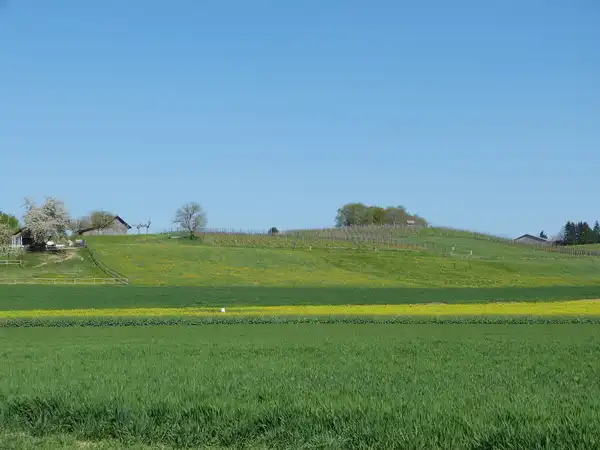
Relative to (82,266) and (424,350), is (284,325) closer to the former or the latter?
(424,350)

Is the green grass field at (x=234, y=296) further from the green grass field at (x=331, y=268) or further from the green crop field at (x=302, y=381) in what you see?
the green grass field at (x=331, y=268)

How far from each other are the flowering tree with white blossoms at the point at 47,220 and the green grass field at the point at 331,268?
21.5 ft

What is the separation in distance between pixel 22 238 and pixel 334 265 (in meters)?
53.8

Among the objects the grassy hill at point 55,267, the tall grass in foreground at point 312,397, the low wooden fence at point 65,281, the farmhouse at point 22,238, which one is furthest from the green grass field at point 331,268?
the tall grass in foreground at point 312,397

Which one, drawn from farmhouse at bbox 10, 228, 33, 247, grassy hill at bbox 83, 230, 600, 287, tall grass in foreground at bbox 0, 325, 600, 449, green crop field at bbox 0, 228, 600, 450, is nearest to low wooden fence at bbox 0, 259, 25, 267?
grassy hill at bbox 83, 230, 600, 287

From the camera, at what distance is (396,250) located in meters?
129

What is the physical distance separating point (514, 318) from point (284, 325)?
12879 millimetres

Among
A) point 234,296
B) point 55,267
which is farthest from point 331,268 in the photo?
point 234,296

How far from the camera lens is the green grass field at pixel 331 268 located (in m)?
93.9

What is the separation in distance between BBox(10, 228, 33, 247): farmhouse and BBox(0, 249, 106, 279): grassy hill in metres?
15.1

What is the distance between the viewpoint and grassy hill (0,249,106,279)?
304 feet

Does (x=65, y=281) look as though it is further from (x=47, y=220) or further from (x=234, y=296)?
(x=47, y=220)

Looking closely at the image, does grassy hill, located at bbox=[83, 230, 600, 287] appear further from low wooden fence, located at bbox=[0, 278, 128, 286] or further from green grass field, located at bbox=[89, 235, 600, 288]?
low wooden fence, located at bbox=[0, 278, 128, 286]

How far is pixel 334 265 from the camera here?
110 m
